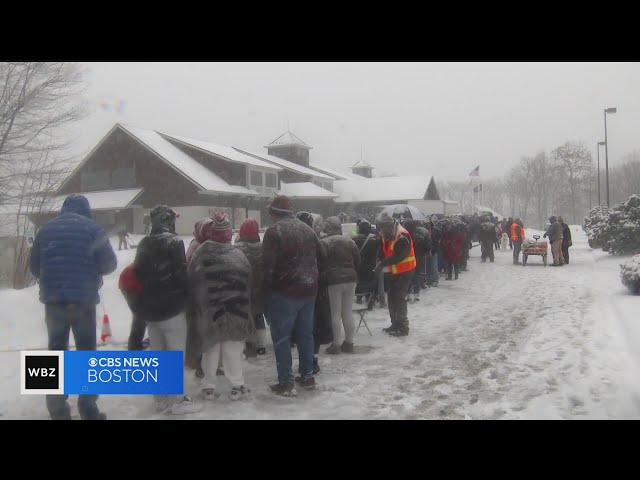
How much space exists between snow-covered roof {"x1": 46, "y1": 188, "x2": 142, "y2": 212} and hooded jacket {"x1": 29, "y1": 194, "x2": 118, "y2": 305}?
2.71ft

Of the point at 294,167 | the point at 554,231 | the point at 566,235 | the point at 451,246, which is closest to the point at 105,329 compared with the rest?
the point at 294,167

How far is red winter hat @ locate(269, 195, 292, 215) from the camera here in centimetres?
455

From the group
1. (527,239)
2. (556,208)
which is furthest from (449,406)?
(527,239)

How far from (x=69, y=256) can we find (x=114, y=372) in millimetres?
888

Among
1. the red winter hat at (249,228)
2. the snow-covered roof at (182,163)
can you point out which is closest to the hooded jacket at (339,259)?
the red winter hat at (249,228)

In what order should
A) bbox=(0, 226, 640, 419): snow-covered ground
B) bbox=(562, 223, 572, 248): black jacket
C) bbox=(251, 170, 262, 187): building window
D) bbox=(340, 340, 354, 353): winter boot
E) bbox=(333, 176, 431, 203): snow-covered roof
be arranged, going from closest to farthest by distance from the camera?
1. bbox=(0, 226, 640, 419): snow-covered ground
2. bbox=(340, 340, 354, 353): winter boot
3. bbox=(251, 170, 262, 187): building window
4. bbox=(333, 176, 431, 203): snow-covered roof
5. bbox=(562, 223, 572, 248): black jacket

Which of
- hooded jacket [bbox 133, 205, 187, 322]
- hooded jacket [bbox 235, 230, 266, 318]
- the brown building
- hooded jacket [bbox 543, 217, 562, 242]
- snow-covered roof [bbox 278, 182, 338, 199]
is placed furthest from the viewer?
hooded jacket [bbox 543, 217, 562, 242]

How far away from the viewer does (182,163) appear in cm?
748

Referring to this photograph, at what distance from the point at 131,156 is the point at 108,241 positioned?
379cm

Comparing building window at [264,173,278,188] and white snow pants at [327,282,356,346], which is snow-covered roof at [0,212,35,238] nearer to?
building window at [264,173,278,188]

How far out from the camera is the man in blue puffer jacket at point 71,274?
3539 mm

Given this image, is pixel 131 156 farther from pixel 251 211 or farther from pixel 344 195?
pixel 344 195

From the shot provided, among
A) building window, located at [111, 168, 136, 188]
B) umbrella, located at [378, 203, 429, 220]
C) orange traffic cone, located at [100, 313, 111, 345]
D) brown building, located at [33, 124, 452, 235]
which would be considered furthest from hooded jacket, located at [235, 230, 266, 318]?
umbrella, located at [378, 203, 429, 220]

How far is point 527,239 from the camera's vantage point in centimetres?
1619
